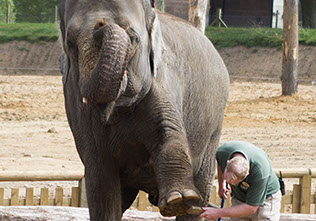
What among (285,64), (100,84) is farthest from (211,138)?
(285,64)

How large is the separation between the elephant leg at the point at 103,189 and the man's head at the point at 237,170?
0.73m

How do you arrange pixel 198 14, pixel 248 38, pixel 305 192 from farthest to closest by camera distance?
pixel 248 38
pixel 198 14
pixel 305 192

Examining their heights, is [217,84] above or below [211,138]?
above

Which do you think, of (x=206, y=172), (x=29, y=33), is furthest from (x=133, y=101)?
(x=29, y=33)

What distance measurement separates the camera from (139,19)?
3.19m

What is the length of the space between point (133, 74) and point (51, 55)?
21451 millimetres

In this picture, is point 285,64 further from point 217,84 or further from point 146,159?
point 146,159

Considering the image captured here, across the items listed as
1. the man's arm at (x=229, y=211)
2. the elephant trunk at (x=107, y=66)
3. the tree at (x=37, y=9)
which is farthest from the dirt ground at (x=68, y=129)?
the tree at (x=37, y=9)

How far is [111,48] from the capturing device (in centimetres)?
278

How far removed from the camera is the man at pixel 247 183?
4.09 m

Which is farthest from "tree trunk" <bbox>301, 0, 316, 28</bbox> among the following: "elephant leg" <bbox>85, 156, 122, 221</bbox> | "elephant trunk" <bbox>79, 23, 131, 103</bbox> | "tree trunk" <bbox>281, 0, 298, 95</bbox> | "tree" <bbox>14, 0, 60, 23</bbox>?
"elephant trunk" <bbox>79, 23, 131, 103</bbox>

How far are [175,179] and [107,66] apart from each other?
83cm

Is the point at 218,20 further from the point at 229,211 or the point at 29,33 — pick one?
the point at 229,211

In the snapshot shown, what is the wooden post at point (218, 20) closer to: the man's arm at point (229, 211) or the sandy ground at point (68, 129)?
the sandy ground at point (68, 129)
